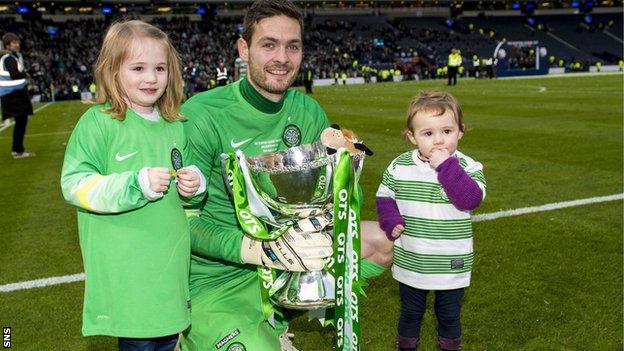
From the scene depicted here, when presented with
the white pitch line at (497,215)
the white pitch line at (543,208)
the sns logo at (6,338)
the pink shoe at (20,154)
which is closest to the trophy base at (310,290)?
the sns logo at (6,338)

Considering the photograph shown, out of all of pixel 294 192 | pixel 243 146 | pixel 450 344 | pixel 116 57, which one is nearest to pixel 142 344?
pixel 294 192

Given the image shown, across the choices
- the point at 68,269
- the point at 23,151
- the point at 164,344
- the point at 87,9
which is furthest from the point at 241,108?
the point at 87,9

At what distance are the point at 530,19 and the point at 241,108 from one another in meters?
71.1

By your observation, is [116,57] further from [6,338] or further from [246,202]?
[6,338]

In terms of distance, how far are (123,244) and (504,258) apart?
351 centimetres

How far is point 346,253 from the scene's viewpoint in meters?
2.53

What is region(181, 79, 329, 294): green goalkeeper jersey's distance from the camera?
297 cm

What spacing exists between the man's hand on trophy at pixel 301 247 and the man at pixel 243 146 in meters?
0.27

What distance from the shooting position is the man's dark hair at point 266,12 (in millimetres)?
2898

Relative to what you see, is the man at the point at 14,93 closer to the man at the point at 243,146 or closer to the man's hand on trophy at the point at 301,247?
the man at the point at 243,146

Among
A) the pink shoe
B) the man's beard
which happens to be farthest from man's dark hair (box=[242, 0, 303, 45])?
the pink shoe

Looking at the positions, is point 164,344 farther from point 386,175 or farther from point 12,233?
point 12,233

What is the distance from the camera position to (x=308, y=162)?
249 cm

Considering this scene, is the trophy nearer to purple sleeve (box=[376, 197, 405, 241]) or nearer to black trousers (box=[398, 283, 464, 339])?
purple sleeve (box=[376, 197, 405, 241])
